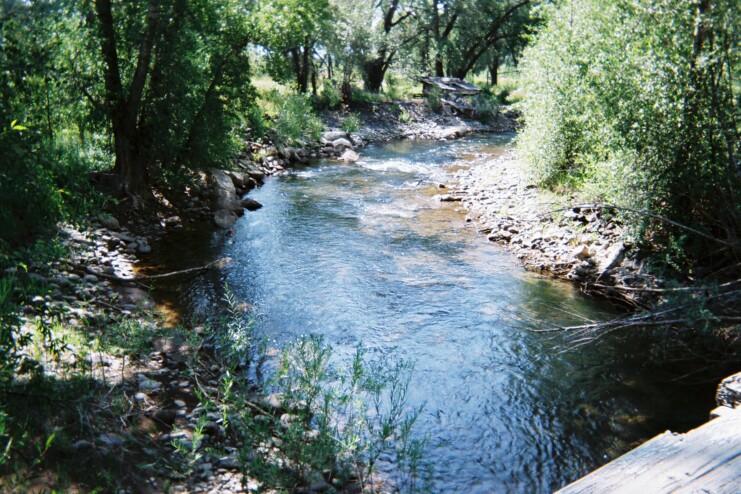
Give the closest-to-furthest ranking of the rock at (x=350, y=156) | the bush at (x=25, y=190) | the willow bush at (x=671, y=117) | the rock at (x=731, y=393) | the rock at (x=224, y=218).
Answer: the rock at (x=731, y=393)
the bush at (x=25, y=190)
the willow bush at (x=671, y=117)
the rock at (x=224, y=218)
the rock at (x=350, y=156)

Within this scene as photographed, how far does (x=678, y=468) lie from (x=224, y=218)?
1110cm

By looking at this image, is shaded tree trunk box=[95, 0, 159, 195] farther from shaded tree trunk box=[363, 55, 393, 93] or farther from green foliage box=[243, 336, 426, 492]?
shaded tree trunk box=[363, 55, 393, 93]

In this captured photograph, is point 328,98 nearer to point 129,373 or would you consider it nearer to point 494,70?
point 494,70

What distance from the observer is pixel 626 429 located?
Result: 5.76 meters

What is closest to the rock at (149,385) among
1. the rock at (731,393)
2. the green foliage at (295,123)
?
the rock at (731,393)

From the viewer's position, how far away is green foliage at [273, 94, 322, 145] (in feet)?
67.4

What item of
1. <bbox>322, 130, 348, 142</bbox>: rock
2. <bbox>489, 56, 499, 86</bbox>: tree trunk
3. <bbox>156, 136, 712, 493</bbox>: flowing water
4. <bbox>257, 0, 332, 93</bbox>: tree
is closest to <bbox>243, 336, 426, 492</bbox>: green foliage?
<bbox>156, 136, 712, 493</bbox>: flowing water

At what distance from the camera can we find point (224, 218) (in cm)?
1230

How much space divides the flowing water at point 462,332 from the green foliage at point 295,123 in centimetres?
705

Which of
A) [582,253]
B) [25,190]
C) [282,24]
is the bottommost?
[582,253]

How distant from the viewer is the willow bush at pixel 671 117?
683 centimetres

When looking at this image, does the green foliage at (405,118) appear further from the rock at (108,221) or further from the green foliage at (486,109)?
the rock at (108,221)

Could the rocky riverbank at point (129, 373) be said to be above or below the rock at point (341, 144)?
below

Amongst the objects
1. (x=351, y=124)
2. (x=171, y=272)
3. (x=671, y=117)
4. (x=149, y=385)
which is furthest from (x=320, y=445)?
(x=351, y=124)
